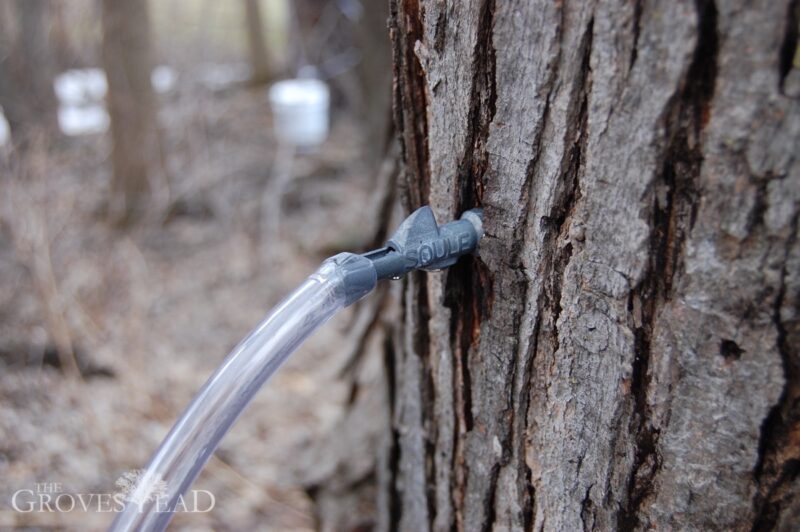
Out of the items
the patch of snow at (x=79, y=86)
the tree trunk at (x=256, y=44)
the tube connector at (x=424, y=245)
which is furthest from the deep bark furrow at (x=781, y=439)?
the tree trunk at (x=256, y=44)


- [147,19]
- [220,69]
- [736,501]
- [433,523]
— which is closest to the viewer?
[736,501]

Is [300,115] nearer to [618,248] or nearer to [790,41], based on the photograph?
[618,248]

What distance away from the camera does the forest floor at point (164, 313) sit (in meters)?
1.97

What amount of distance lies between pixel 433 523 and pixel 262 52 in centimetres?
662

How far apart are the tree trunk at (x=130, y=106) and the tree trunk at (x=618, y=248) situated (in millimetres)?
3697

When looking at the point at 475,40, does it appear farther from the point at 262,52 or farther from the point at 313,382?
the point at 262,52

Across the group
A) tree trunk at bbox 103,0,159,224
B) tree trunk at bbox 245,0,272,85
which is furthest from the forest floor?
tree trunk at bbox 245,0,272,85

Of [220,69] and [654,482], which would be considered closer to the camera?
[654,482]

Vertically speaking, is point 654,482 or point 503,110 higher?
Answer: point 503,110

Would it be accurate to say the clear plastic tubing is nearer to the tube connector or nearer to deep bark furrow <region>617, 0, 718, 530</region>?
the tube connector

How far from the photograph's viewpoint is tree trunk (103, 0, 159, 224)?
13.1 ft

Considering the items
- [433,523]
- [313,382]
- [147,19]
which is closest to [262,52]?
[147,19]

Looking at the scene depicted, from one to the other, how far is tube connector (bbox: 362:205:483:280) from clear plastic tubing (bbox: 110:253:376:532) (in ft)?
0.07

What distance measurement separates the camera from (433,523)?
3.38ft
